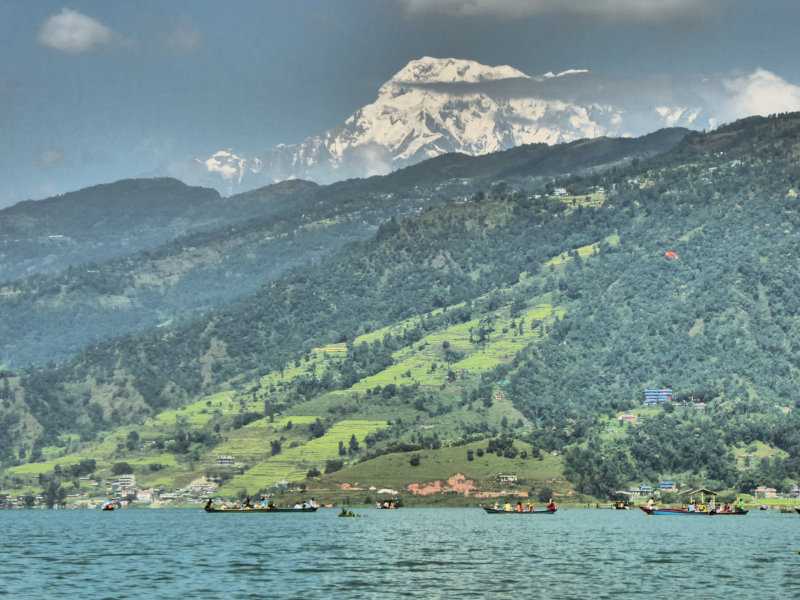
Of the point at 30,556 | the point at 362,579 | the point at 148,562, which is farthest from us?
the point at 30,556

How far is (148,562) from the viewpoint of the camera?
17250 centimetres

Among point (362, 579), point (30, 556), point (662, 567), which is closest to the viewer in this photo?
point (362, 579)

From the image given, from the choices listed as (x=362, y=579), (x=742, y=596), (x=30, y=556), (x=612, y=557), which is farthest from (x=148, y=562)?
(x=742, y=596)

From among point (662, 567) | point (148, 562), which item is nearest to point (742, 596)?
point (662, 567)

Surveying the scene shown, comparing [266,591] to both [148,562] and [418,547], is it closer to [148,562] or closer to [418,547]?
[148,562]

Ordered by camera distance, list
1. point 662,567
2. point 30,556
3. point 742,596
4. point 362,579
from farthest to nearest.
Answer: point 30,556 → point 662,567 → point 362,579 → point 742,596

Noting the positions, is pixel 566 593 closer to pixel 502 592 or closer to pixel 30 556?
pixel 502 592

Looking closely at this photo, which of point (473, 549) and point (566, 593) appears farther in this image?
point (473, 549)

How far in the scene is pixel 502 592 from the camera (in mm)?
134000

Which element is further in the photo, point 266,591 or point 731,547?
point 731,547

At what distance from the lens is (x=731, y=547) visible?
19450cm

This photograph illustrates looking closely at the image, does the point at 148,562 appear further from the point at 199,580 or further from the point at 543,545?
the point at 543,545

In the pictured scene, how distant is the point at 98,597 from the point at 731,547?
9251 cm

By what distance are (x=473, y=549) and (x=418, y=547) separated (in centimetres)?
833
